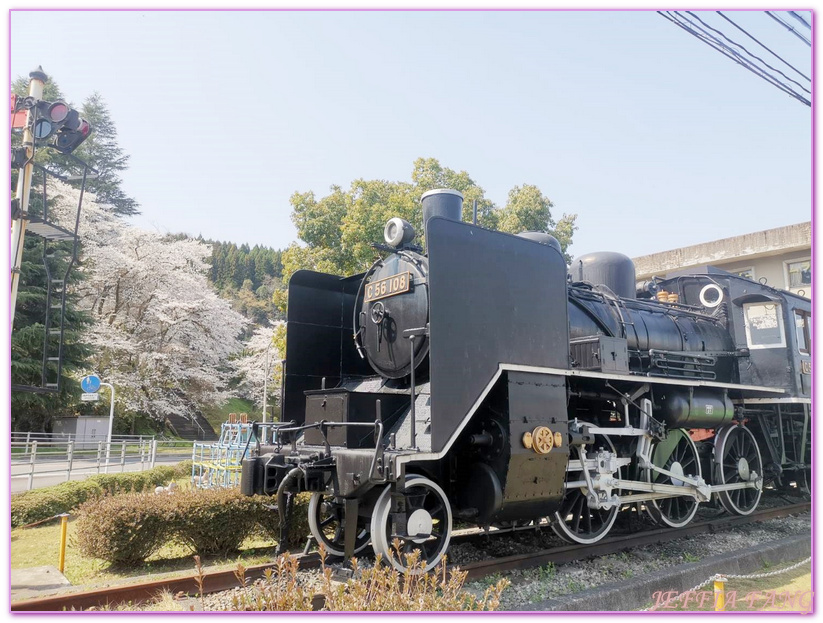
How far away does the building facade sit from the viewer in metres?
18.3

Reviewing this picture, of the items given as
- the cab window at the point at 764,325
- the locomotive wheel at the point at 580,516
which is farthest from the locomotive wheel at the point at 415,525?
the cab window at the point at 764,325

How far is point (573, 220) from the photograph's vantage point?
64.0 ft

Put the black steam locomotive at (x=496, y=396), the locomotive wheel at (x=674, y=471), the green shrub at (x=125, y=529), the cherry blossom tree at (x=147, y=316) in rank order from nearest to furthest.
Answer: the black steam locomotive at (x=496, y=396)
the green shrub at (x=125, y=529)
the locomotive wheel at (x=674, y=471)
the cherry blossom tree at (x=147, y=316)

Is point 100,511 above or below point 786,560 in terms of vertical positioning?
above

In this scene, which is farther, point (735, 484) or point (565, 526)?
point (735, 484)

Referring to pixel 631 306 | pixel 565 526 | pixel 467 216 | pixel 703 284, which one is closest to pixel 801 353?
pixel 703 284

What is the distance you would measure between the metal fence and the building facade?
16337 millimetres

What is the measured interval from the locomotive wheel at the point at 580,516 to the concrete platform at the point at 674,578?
3.16 feet

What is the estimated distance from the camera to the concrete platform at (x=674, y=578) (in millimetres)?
4773

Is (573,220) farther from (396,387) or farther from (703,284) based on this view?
(396,387)

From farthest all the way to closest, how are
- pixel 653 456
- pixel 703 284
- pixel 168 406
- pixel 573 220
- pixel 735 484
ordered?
pixel 168 406 < pixel 573 220 < pixel 703 284 < pixel 735 484 < pixel 653 456

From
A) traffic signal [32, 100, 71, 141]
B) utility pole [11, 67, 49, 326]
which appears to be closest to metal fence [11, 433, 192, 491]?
utility pole [11, 67, 49, 326]

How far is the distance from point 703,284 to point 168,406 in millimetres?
25016

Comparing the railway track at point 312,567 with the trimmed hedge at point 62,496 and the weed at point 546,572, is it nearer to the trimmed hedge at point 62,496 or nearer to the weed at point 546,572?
the weed at point 546,572
